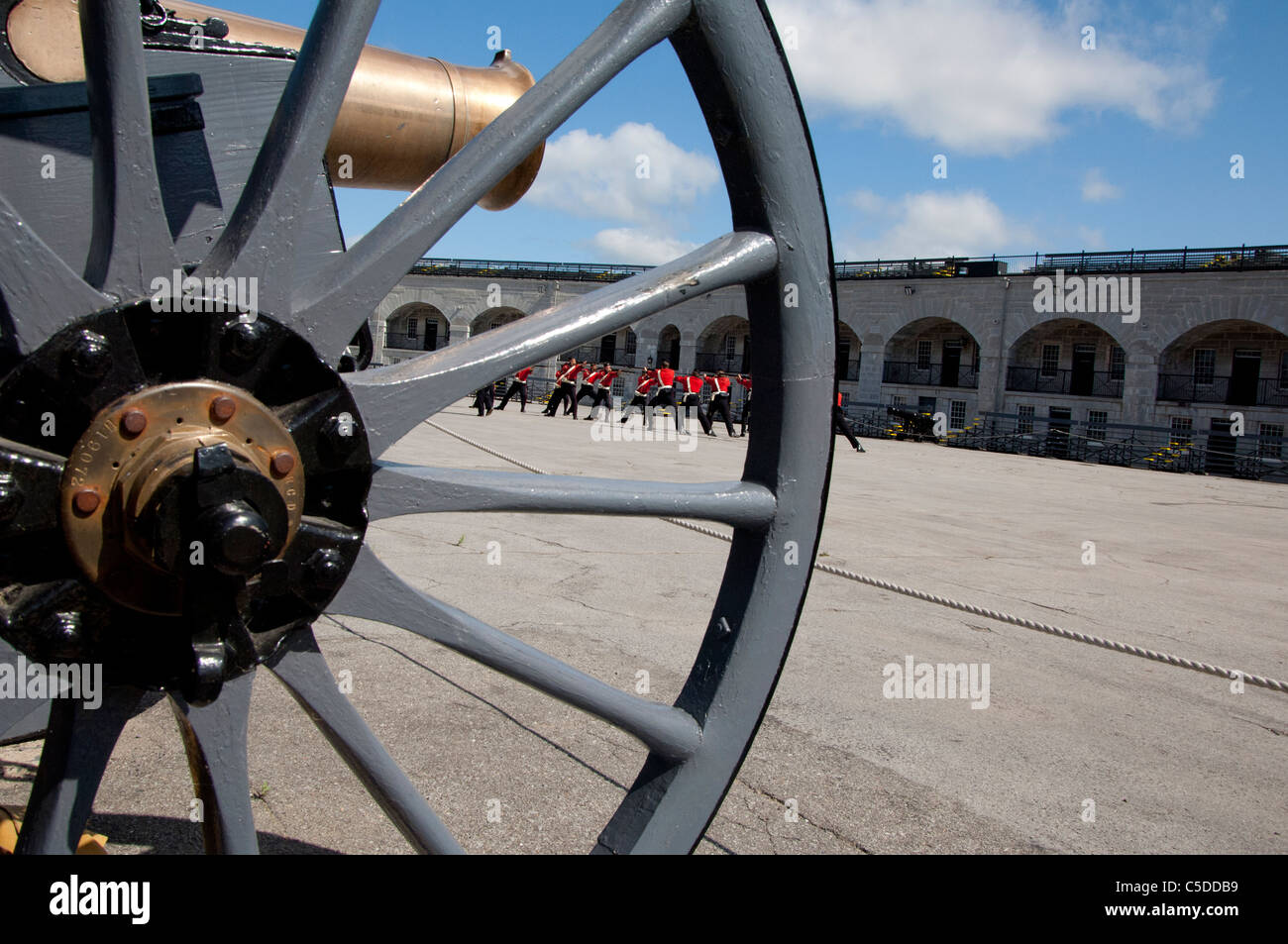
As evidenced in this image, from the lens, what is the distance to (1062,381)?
126 ft

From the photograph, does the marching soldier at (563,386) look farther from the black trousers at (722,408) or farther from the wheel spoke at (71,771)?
the wheel spoke at (71,771)

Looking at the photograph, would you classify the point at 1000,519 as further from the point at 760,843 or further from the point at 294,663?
→ the point at 294,663

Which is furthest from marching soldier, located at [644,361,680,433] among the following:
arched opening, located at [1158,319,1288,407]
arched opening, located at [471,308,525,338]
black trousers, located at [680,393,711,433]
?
arched opening, located at [471,308,525,338]

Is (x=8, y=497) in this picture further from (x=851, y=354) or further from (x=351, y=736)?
(x=851, y=354)

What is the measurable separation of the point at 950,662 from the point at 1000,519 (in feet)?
19.9

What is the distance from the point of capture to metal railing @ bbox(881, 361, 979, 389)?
4066 cm

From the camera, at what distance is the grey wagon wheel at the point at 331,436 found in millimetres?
1078

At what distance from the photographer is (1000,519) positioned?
967 centimetres

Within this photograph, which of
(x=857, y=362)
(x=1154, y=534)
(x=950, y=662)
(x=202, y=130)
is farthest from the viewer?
(x=857, y=362)

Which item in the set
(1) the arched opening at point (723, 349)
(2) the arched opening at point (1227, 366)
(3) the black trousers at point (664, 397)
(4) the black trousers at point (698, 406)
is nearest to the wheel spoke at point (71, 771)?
(4) the black trousers at point (698, 406)

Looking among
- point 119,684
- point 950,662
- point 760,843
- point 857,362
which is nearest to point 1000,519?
point 950,662

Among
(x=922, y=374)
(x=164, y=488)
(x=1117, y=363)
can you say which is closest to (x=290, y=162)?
(x=164, y=488)

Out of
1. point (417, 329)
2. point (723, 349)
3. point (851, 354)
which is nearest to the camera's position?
point (851, 354)

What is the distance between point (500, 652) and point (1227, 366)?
39.3 meters
